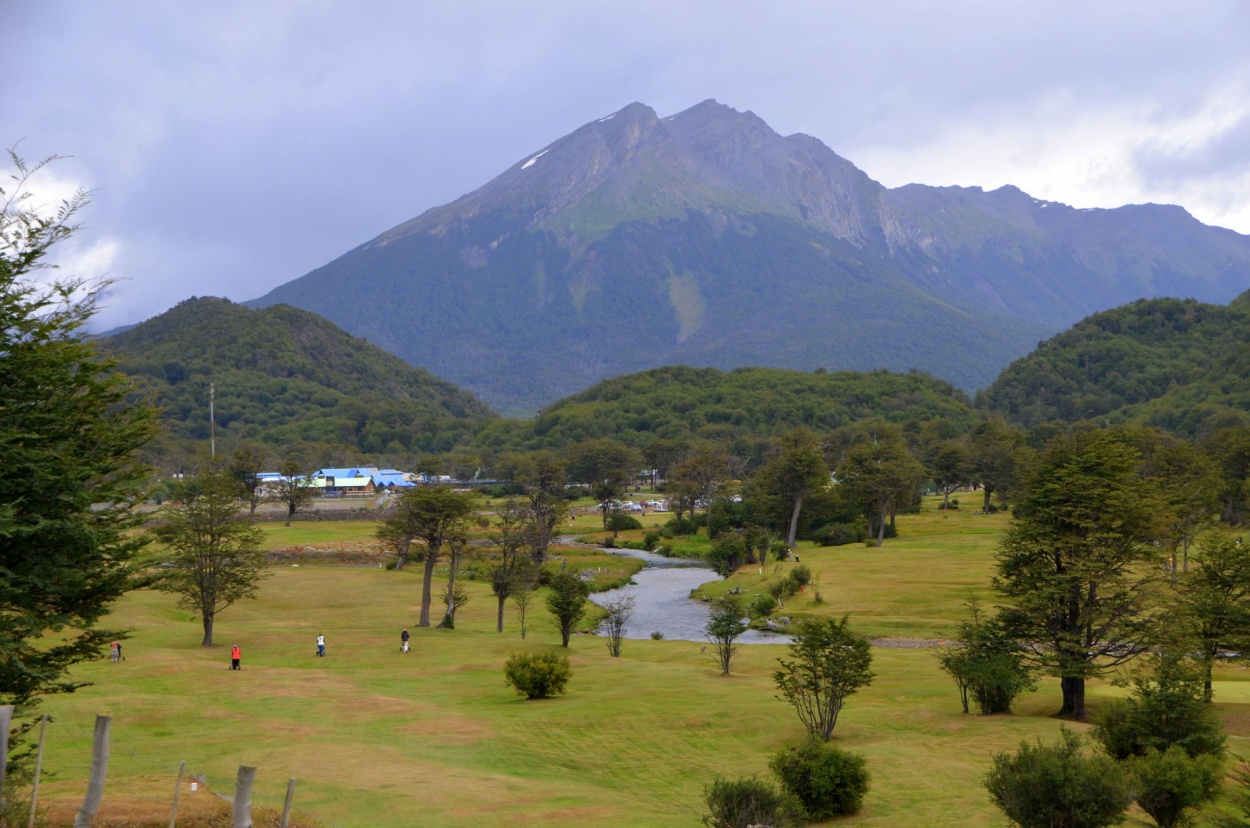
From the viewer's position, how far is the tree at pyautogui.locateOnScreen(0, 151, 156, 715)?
51.6ft

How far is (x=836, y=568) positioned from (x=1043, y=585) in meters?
43.5

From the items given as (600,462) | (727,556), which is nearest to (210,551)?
(727,556)

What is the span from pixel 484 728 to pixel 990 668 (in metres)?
16.4

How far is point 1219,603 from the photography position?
33.9m

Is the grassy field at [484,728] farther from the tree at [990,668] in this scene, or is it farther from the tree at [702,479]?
the tree at [702,479]

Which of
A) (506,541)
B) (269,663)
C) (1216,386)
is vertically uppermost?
(1216,386)

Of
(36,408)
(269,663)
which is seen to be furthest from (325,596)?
(36,408)

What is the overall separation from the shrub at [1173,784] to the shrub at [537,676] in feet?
64.1

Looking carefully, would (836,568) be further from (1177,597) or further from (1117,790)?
(1117,790)

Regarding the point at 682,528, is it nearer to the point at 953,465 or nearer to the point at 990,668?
the point at 953,465

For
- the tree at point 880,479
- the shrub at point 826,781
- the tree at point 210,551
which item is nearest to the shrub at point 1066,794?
the shrub at point 826,781

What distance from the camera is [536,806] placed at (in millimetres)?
22062

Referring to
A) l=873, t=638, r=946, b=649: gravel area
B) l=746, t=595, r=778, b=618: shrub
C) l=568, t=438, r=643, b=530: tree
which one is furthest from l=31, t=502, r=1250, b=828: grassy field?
l=568, t=438, r=643, b=530: tree

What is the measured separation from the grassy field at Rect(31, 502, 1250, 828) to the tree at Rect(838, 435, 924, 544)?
43736mm
